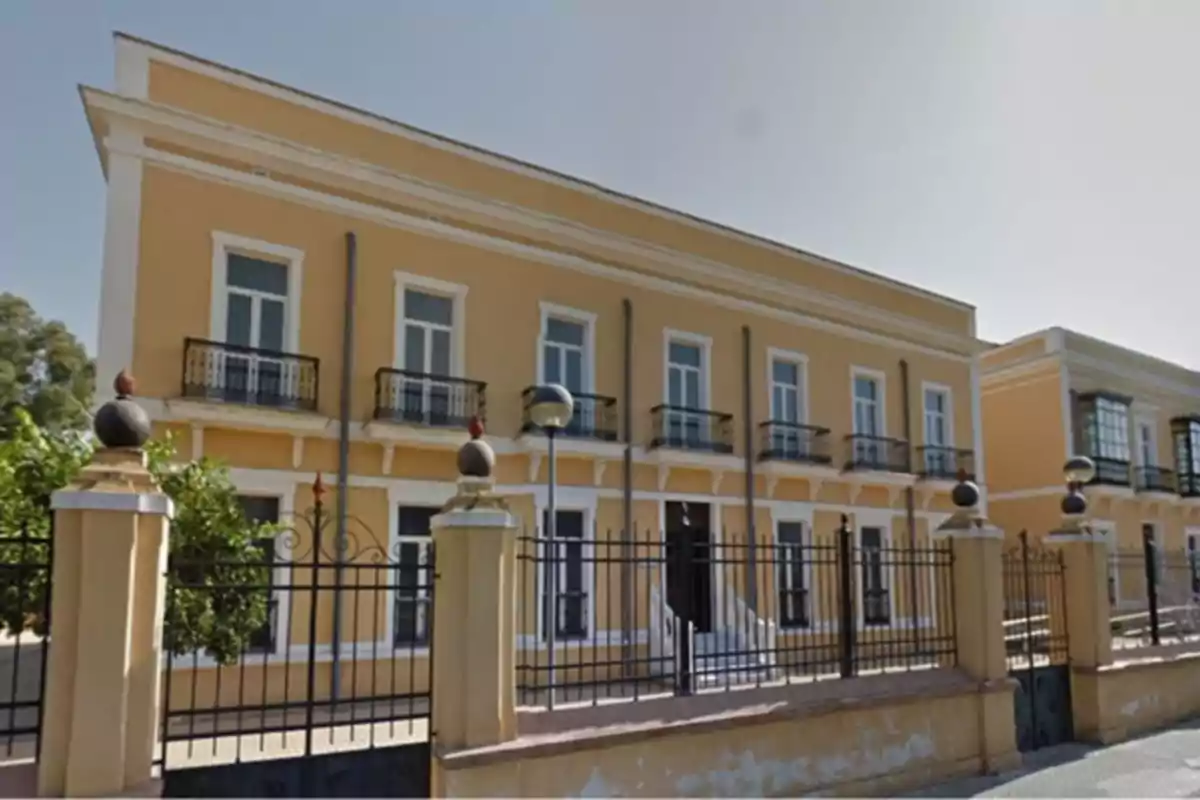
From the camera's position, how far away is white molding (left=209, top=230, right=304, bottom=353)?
1095 centimetres

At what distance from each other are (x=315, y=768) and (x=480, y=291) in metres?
8.45

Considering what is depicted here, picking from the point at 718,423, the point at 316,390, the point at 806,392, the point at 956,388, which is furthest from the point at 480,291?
the point at 956,388

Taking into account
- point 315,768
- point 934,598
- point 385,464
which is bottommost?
point 315,768

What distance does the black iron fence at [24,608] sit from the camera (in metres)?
4.90

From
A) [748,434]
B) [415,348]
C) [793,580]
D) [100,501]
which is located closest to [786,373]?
[748,434]

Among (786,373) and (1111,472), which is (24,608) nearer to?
(786,373)

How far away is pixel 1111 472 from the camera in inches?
898

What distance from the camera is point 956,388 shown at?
65.1 ft

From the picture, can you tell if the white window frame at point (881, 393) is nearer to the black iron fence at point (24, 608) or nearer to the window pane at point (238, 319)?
the window pane at point (238, 319)

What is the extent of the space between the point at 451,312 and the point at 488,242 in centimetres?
122

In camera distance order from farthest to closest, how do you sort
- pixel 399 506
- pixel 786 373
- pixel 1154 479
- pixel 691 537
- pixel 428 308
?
→ pixel 1154 479
pixel 786 373
pixel 691 537
pixel 428 308
pixel 399 506

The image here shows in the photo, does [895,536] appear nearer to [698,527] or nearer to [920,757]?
[698,527]

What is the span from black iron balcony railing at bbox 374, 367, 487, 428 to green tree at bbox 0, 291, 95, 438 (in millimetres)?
18284

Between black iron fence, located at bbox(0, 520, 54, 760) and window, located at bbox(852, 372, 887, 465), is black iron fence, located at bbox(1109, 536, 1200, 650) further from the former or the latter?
black iron fence, located at bbox(0, 520, 54, 760)
